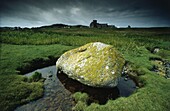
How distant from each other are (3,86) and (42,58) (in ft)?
22.8

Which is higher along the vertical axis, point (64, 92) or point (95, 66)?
point (95, 66)

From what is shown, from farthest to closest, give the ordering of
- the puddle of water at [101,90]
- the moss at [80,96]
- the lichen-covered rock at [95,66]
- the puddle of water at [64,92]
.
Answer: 1. the lichen-covered rock at [95,66]
2. the puddle of water at [101,90]
3. the moss at [80,96]
4. the puddle of water at [64,92]

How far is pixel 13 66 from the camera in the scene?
12406 mm

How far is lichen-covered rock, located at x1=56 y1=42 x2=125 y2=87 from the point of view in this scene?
9.82m

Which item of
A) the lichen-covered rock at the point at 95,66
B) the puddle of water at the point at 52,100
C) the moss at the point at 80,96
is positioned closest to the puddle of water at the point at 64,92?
the puddle of water at the point at 52,100

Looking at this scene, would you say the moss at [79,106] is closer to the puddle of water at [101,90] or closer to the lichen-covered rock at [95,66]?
the puddle of water at [101,90]

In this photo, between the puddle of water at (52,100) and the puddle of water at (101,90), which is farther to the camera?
the puddle of water at (101,90)

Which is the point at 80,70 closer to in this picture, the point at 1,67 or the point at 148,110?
the point at 148,110

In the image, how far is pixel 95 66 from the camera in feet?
34.6

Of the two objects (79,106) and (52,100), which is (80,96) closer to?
(79,106)

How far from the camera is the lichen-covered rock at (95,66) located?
9.82 metres

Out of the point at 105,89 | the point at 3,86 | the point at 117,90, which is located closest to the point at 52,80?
the point at 3,86

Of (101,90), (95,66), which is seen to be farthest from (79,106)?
(95,66)

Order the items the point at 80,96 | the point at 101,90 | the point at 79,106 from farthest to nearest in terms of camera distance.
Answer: the point at 101,90 < the point at 80,96 < the point at 79,106
